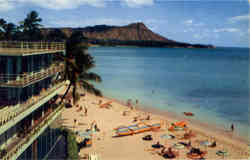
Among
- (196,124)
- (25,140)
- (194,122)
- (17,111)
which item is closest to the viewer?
(17,111)

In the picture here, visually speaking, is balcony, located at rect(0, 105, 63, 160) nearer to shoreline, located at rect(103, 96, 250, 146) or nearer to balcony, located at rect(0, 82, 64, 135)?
balcony, located at rect(0, 82, 64, 135)

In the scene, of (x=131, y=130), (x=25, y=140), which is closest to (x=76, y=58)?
(x=25, y=140)

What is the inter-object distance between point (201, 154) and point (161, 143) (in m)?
4.30

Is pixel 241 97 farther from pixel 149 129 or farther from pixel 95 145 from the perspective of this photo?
pixel 95 145

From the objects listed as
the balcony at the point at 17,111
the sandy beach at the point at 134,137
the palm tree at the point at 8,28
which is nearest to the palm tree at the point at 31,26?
the palm tree at the point at 8,28

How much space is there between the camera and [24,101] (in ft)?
50.6

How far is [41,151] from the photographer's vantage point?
17859 mm

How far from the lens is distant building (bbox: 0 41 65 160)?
13180mm

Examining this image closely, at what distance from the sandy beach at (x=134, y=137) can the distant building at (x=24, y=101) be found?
5631 millimetres

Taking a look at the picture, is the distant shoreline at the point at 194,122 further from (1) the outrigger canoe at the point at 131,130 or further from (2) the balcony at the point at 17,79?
(2) the balcony at the point at 17,79

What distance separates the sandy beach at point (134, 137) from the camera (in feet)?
74.2

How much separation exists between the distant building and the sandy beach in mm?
5631

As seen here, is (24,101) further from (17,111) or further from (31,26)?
(31,26)

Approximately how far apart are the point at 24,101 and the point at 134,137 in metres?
14.1
